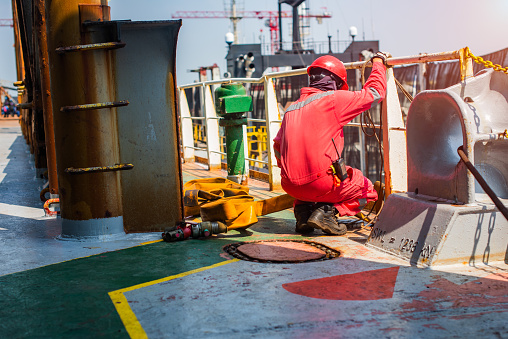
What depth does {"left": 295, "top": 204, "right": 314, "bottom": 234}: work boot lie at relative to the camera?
4.71 m

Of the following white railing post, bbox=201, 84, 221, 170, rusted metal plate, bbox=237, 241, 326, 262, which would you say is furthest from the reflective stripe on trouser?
white railing post, bbox=201, 84, 221, 170

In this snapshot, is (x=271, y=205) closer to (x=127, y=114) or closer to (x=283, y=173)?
(x=283, y=173)

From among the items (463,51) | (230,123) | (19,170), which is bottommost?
(19,170)

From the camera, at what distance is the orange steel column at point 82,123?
443 cm

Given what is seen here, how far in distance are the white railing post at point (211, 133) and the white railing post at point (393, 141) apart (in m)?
4.87

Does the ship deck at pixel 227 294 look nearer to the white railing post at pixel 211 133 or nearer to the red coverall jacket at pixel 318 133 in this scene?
the red coverall jacket at pixel 318 133

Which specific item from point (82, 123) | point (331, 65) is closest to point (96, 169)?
point (82, 123)

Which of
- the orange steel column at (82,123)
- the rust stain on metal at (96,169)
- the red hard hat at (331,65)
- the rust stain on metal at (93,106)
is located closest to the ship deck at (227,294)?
the orange steel column at (82,123)

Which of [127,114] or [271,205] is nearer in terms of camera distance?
[127,114]

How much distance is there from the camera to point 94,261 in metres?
3.89

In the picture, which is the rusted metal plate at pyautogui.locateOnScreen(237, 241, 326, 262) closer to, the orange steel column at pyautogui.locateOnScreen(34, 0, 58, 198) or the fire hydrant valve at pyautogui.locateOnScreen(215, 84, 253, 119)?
the orange steel column at pyautogui.locateOnScreen(34, 0, 58, 198)

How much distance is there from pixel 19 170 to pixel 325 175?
711 centimetres

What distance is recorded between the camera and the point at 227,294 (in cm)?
309

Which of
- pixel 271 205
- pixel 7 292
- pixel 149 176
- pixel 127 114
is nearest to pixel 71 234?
pixel 149 176
